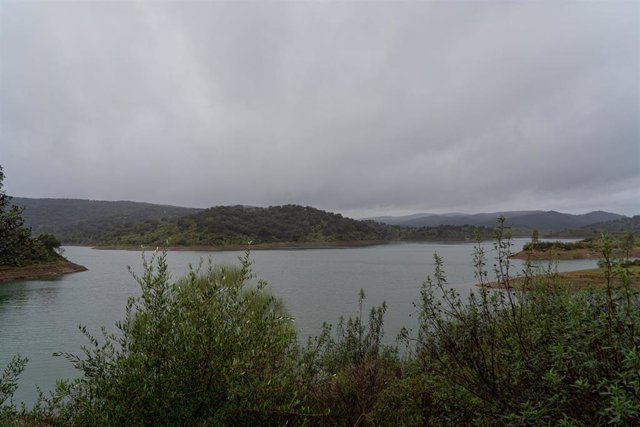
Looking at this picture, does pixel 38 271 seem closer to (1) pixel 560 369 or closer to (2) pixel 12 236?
(2) pixel 12 236

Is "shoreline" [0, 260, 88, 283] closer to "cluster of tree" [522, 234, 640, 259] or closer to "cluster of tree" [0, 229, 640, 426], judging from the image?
"cluster of tree" [0, 229, 640, 426]

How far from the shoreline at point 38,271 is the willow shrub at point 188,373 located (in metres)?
68.0

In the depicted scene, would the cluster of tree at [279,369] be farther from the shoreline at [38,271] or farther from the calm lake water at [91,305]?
the shoreline at [38,271]

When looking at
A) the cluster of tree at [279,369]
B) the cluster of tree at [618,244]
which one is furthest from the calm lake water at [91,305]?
the cluster of tree at [279,369]

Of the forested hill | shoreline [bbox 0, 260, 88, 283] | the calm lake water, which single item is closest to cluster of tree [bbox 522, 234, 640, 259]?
the calm lake water

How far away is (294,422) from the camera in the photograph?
5117 millimetres

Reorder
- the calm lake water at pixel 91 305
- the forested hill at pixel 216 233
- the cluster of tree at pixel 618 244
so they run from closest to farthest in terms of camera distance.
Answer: the cluster of tree at pixel 618 244 → the calm lake water at pixel 91 305 → the forested hill at pixel 216 233

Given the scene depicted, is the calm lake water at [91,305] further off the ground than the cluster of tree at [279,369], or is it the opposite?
the cluster of tree at [279,369]

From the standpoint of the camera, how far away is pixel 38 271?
2464 inches

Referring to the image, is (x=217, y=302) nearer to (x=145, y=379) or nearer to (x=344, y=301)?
(x=145, y=379)

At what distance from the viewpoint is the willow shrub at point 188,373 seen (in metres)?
4.64

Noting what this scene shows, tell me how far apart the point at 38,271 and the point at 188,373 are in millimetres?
74372

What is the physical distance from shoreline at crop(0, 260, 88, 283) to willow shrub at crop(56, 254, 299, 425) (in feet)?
223

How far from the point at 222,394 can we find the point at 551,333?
4.17 meters
